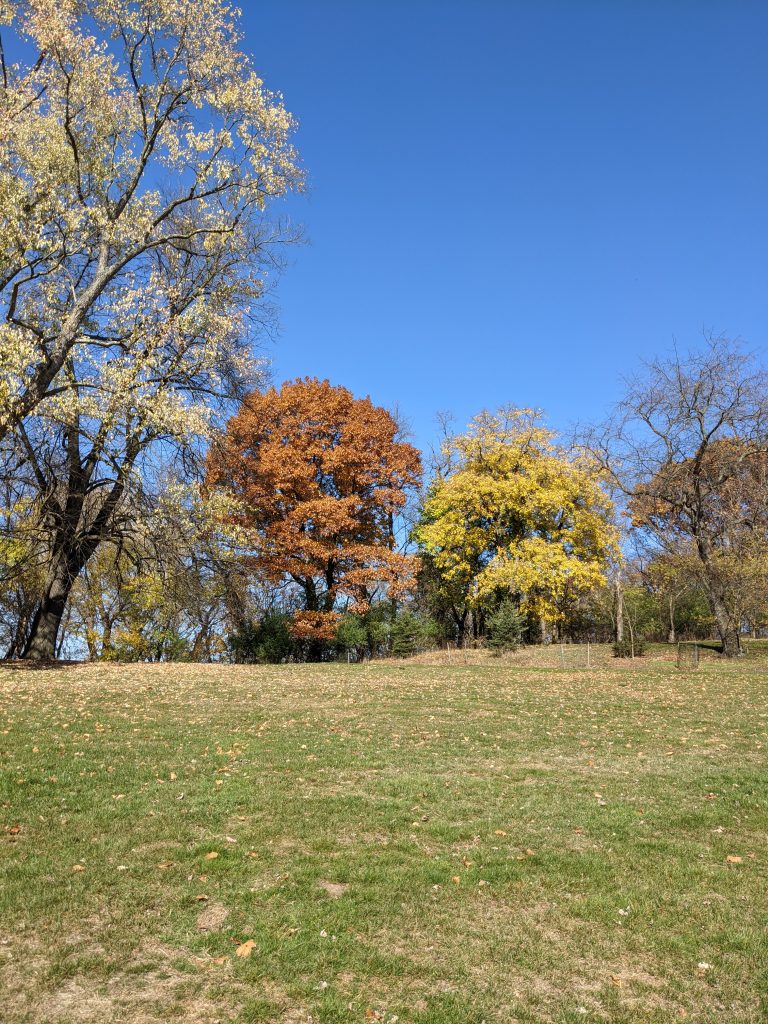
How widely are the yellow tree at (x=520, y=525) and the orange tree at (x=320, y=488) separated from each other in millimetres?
2526

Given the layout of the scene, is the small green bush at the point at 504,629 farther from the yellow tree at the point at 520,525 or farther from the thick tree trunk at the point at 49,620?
the thick tree trunk at the point at 49,620

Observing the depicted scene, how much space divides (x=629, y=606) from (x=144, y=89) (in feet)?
104

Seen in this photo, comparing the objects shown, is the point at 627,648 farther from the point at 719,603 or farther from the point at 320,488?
the point at 320,488

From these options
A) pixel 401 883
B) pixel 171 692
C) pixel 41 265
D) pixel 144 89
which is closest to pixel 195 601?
pixel 171 692

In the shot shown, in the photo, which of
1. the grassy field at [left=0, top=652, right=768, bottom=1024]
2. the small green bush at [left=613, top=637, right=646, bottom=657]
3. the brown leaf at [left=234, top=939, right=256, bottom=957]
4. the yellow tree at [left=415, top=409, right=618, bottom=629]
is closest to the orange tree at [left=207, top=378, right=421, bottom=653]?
the yellow tree at [left=415, top=409, right=618, bottom=629]

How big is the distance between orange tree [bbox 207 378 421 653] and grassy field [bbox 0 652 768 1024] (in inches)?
575

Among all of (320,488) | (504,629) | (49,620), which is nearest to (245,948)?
(49,620)

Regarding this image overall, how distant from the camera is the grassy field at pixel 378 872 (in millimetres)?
3711

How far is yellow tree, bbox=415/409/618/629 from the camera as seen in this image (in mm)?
26969

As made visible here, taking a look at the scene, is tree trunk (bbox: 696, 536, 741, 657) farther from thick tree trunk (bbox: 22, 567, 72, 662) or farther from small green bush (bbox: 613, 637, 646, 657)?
thick tree trunk (bbox: 22, 567, 72, 662)

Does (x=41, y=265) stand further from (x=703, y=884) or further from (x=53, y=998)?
(x=703, y=884)

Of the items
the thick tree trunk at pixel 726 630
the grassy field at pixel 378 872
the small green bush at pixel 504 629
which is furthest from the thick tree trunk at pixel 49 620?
the thick tree trunk at pixel 726 630

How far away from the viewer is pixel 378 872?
5.15 metres

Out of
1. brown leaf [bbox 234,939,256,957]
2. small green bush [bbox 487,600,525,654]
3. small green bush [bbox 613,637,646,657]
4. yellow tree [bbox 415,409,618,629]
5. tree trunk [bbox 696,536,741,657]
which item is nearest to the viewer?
brown leaf [bbox 234,939,256,957]
